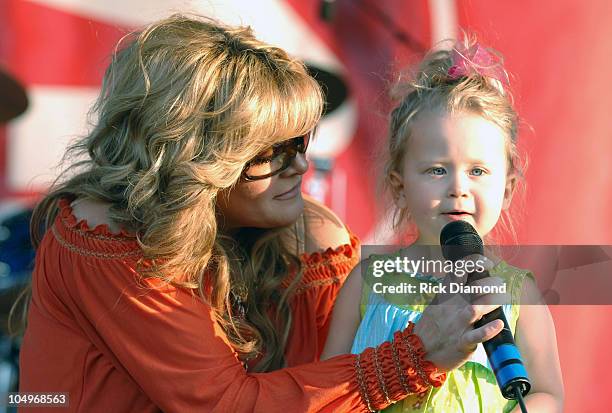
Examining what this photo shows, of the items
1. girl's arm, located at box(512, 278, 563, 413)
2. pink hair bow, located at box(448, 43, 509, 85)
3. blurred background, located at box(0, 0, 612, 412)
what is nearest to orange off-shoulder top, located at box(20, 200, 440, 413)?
girl's arm, located at box(512, 278, 563, 413)

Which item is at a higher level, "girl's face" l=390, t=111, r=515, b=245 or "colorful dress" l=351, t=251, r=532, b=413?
"girl's face" l=390, t=111, r=515, b=245

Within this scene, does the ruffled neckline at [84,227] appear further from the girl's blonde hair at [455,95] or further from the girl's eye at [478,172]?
the girl's eye at [478,172]

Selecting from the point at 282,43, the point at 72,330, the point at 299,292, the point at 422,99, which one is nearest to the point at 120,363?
the point at 72,330

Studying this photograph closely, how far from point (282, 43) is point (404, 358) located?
2259 mm

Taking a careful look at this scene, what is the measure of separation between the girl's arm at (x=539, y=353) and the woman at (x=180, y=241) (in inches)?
7.8

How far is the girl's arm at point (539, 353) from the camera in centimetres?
144

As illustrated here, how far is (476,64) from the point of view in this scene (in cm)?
162

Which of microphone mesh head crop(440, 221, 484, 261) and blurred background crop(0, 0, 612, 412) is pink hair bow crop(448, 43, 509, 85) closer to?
microphone mesh head crop(440, 221, 484, 261)

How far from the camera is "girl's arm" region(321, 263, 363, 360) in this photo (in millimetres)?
1629

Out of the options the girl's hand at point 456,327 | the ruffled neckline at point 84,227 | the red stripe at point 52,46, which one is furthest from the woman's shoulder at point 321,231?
the red stripe at point 52,46

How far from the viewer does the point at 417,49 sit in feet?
11.2

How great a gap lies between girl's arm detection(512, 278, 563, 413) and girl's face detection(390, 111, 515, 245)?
15cm

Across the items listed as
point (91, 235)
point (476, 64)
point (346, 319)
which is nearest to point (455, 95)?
point (476, 64)

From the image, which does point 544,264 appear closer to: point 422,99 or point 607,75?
point 422,99
